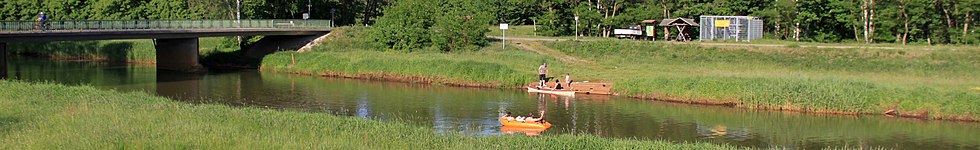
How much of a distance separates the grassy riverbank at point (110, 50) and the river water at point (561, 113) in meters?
17.1

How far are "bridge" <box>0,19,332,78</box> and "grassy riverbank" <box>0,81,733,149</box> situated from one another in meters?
22.8

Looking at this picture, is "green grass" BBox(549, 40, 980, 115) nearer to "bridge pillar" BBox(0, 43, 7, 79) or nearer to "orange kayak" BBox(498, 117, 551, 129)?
"orange kayak" BBox(498, 117, 551, 129)

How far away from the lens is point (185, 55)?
225 ft

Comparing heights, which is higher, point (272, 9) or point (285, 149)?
point (272, 9)

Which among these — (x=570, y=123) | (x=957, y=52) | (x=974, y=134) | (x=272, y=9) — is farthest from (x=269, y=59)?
(x=974, y=134)

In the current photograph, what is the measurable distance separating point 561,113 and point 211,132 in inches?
697

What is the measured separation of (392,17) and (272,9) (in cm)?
1816

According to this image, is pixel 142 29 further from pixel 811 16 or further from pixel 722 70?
pixel 811 16

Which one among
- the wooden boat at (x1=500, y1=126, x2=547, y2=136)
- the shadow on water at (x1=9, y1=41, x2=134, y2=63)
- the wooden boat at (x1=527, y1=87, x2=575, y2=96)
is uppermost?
the shadow on water at (x1=9, y1=41, x2=134, y2=63)

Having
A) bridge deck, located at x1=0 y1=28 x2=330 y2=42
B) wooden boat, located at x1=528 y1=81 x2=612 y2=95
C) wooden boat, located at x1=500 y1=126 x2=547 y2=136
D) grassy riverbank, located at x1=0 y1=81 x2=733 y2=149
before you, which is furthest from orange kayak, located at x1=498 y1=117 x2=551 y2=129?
bridge deck, located at x1=0 y1=28 x2=330 y2=42

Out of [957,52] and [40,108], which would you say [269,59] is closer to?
[40,108]

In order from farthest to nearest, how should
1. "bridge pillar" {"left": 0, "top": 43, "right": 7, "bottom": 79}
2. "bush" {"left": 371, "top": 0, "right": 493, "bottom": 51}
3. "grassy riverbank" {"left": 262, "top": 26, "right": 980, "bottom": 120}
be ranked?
"bush" {"left": 371, "top": 0, "right": 493, "bottom": 51} < "bridge pillar" {"left": 0, "top": 43, "right": 7, "bottom": 79} < "grassy riverbank" {"left": 262, "top": 26, "right": 980, "bottom": 120}

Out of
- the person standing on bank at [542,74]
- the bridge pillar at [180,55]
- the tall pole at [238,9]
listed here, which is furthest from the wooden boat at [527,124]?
the tall pole at [238,9]

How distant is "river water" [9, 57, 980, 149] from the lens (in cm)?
3338
